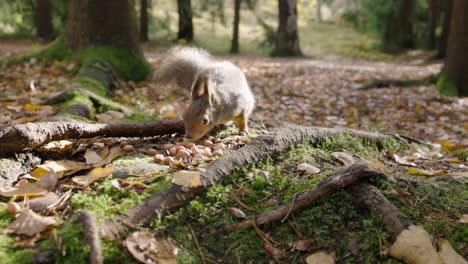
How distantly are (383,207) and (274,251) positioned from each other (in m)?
0.59

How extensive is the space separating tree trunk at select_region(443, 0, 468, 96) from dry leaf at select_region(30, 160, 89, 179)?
7636mm

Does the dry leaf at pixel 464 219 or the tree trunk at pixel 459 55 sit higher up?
the tree trunk at pixel 459 55

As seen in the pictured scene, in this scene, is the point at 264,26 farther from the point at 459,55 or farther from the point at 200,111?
the point at 200,111

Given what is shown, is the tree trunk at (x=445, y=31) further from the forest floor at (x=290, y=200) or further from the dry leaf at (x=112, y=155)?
the dry leaf at (x=112, y=155)

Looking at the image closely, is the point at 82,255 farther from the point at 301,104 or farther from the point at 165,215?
the point at 301,104

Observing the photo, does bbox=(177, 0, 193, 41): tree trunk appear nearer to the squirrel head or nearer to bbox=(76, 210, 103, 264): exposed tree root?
the squirrel head

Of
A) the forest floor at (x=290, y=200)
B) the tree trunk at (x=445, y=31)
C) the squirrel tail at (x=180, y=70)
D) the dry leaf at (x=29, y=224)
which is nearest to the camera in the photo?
the dry leaf at (x=29, y=224)

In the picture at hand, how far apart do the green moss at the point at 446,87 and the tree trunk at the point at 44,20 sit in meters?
15.0

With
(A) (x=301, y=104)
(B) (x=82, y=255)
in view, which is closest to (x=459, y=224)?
(B) (x=82, y=255)

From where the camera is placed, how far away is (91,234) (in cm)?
158

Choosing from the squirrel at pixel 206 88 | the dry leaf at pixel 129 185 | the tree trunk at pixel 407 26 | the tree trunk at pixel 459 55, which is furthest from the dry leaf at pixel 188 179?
the tree trunk at pixel 407 26

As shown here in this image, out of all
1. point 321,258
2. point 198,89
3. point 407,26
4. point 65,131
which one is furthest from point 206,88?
point 407,26

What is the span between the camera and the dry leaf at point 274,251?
174 centimetres

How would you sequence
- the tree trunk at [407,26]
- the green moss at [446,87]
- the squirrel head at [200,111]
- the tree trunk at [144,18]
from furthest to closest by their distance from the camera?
1. the tree trunk at [407,26]
2. the tree trunk at [144,18]
3. the green moss at [446,87]
4. the squirrel head at [200,111]
